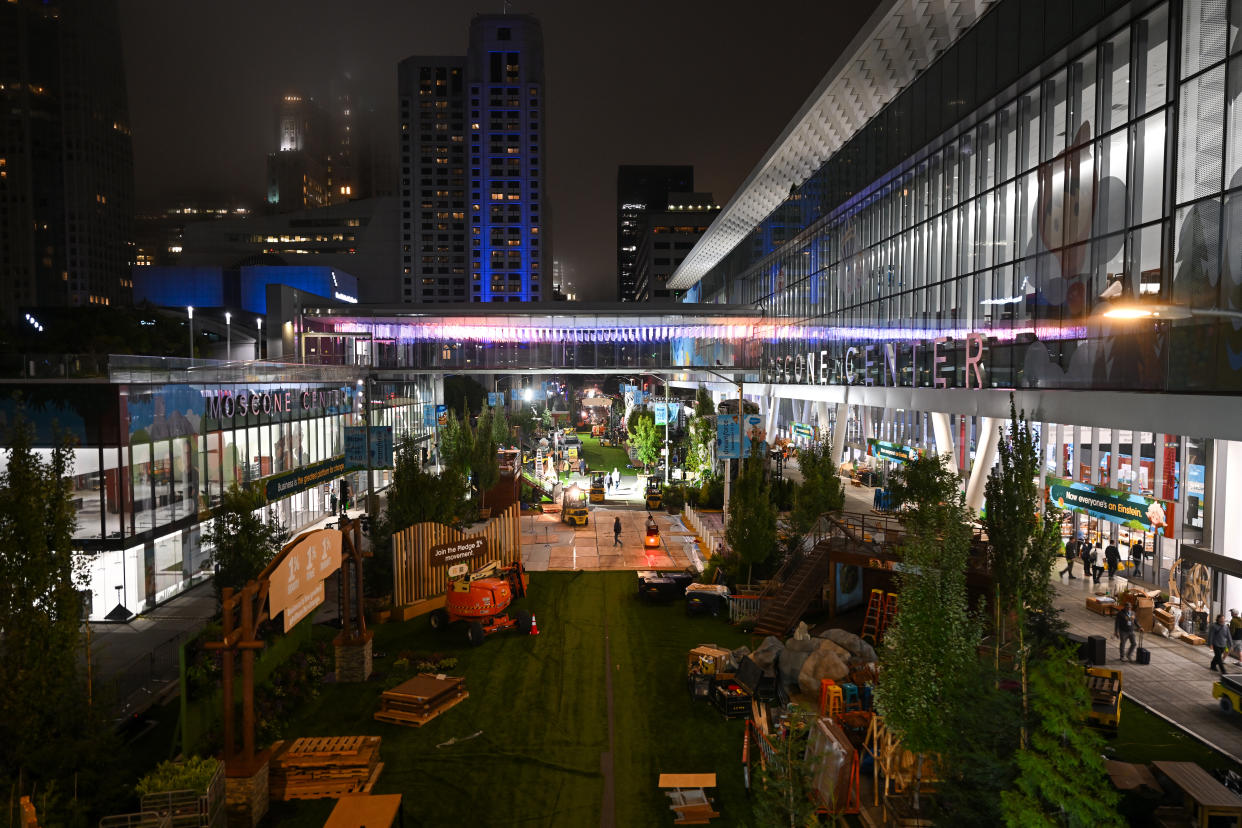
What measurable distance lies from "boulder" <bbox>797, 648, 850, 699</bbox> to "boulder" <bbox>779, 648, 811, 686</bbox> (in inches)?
24.2

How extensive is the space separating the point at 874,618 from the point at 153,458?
2364cm

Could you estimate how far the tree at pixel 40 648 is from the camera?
1055 cm

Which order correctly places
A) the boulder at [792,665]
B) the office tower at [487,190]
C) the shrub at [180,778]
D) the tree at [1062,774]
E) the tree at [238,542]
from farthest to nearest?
the office tower at [487,190] < the tree at [238,542] < the boulder at [792,665] < the shrub at [180,778] < the tree at [1062,774]

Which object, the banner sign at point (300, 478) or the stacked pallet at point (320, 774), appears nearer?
the stacked pallet at point (320, 774)

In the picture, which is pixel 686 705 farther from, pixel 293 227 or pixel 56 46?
pixel 56 46

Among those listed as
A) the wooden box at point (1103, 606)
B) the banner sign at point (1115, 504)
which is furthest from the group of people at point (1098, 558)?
the wooden box at point (1103, 606)

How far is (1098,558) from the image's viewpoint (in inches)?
1167

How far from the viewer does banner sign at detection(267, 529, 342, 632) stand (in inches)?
557

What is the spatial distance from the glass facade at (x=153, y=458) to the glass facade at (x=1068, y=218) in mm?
26165

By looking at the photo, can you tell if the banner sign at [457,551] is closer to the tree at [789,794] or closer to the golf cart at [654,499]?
the tree at [789,794]

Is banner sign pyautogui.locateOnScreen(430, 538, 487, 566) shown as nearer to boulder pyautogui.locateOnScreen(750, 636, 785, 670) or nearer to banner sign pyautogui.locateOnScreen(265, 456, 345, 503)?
banner sign pyautogui.locateOnScreen(265, 456, 345, 503)

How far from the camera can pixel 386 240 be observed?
148 metres

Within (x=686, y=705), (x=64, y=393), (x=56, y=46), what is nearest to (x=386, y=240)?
(x=56, y=46)

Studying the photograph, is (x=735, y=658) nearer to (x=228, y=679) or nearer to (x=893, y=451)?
(x=228, y=679)
